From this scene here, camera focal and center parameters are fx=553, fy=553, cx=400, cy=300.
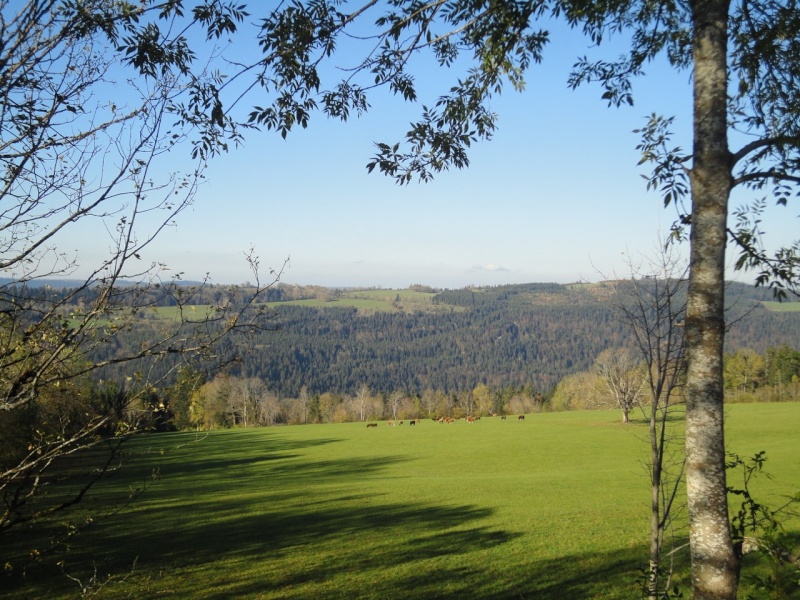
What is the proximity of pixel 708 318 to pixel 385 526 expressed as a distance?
58.1 ft

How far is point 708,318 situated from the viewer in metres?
3.13

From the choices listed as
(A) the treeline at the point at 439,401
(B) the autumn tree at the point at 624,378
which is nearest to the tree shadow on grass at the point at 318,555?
(B) the autumn tree at the point at 624,378

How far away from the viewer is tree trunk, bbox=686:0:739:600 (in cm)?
297

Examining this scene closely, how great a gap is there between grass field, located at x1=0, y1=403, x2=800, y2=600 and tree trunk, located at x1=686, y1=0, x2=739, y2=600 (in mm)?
3339

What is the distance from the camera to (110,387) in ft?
13.1

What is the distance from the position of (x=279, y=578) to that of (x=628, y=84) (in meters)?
12.7

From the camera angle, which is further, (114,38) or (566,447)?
(566,447)

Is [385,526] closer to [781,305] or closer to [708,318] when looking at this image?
[781,305]

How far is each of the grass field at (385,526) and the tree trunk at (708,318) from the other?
11.0 ft

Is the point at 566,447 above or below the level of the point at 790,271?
below

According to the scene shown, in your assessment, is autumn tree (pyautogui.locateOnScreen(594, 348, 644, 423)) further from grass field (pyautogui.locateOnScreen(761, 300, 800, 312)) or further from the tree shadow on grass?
the tree shadow on grass

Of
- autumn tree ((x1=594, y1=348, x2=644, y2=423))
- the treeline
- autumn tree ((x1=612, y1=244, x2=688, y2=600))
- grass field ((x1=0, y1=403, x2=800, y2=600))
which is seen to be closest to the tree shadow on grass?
grass field ((x1=0, y1=403, x2=800, y2=600))

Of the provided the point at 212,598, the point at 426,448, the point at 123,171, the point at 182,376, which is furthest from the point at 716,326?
the point at 426,448

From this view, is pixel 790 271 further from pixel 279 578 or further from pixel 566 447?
pixel 566 447
